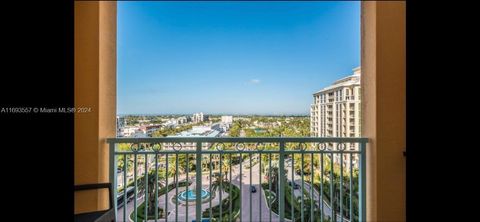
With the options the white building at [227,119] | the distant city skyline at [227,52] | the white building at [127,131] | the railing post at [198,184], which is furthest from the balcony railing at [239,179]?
the distant city skyline at [227,52]

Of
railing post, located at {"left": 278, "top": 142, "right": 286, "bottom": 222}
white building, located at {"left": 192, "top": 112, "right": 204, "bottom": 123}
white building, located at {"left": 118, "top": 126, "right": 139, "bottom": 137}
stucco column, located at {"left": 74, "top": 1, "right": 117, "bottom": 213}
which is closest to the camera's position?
stucco column, located at {"left": 74, "top": 1, "right": 117, "bottom": 213}

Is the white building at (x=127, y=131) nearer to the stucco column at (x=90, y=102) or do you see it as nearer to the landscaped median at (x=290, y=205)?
the stucco column at (x=90, y=102)

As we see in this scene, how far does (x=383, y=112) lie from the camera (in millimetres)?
1859

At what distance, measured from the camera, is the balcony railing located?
1978 mm

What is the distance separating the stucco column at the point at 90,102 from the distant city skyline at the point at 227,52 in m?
0.25

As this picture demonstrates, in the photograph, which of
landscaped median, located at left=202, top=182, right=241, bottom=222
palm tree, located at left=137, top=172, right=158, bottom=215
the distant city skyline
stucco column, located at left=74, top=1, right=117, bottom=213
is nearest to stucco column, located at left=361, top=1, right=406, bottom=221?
the distant city skyline

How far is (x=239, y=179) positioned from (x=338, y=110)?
1.24 m

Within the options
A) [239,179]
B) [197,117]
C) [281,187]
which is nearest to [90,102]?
[197,117]

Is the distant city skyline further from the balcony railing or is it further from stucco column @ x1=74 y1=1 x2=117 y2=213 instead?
the balcony railing

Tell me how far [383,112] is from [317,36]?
990mm

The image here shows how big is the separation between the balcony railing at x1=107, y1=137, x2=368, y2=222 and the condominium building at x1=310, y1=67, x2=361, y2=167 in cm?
15

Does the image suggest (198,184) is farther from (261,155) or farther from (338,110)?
(338,110)

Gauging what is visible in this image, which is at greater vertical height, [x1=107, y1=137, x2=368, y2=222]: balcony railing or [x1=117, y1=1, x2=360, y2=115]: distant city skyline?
[x1=117, y1=1, x2=360, y2=115]: distant city skyline
